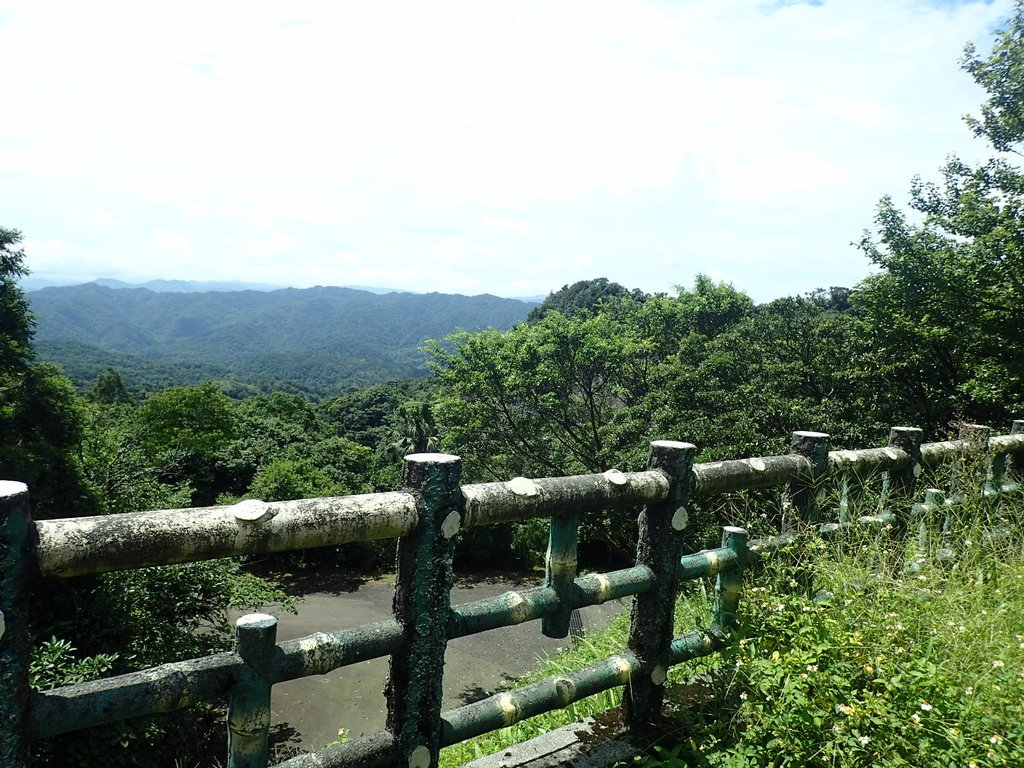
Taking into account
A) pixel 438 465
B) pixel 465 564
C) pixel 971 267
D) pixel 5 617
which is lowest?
pixel 465 564

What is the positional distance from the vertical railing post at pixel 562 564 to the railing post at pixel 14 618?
159cm

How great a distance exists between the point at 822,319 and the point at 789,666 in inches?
624

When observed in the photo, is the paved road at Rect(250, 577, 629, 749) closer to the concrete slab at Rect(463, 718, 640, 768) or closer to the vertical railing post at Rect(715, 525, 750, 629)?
the vertical railing post at Rect(715, 525, 750, 629)

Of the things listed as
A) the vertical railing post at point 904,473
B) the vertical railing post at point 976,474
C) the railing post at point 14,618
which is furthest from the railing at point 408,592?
the vertical railing post at point 976,474

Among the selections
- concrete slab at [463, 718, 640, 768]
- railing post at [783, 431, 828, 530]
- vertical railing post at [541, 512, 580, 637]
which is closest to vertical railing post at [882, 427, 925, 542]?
railing post at [783, 431, 828, 530]

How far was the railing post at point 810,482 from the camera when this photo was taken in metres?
3.45

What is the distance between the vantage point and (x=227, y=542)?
1731mm

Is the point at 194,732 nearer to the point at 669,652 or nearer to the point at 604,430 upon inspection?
the point at 669,652

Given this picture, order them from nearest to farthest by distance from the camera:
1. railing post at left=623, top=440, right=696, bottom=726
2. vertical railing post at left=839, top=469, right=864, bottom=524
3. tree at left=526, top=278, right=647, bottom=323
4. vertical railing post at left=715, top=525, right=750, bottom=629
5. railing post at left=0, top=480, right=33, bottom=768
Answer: railing post at left=0, top=480, right=33, bottom=768, railing post at left=623, top=440, right=696, bottom=726, vertical railing post at left=715, top=525, right=750, bottom=629, vertical railing post at left=839, top=469, right=864, bottom=524, tree at left=526, top=278, right=647, bottom=323

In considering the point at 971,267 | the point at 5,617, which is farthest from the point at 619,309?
the point at 5,617

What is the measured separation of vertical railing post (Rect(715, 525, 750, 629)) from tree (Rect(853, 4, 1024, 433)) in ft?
30.9

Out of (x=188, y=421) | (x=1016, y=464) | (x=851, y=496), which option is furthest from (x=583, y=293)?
(x=851, y=496)

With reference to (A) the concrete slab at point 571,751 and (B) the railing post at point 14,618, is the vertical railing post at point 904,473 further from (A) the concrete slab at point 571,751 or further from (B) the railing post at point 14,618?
(B) the railing post at point 14,618

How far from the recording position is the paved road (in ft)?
41.1
